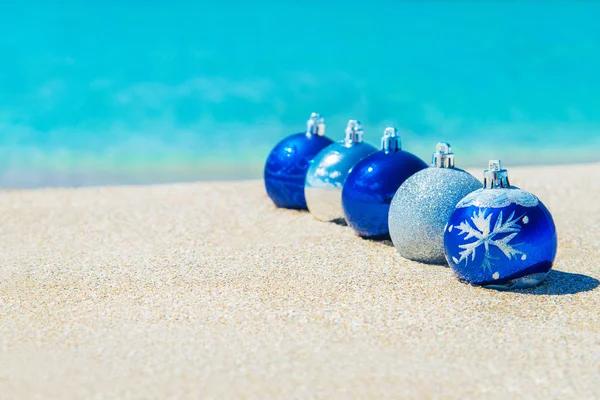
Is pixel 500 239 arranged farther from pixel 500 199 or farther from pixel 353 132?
pixel 353 132

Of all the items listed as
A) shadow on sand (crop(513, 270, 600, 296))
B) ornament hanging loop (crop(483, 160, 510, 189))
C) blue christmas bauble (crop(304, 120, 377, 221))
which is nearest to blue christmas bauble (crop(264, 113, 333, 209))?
blue christmas bauble (crop(304, 120, 377, 221))

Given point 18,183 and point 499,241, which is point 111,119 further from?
point 499,241

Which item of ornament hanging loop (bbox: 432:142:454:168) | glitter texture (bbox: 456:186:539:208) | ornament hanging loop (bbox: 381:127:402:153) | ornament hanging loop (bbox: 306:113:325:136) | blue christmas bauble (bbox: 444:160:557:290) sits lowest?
blue christmas bauble (bbox: 444:160:557:290)

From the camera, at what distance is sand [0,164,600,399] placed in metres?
3.53

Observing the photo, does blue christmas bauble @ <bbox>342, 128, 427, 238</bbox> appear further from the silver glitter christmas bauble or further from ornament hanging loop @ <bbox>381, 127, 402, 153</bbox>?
the silver glitter christmas bauble

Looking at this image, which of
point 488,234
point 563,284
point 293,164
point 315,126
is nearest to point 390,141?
point 293,164

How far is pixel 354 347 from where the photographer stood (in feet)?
12.8

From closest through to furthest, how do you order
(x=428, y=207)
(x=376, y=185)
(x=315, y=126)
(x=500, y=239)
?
(x=500, y=239), (x=428, y=207), (x=376, y=185), (x=315, y=126)

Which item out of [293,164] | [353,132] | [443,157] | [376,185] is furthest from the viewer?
[293,164]

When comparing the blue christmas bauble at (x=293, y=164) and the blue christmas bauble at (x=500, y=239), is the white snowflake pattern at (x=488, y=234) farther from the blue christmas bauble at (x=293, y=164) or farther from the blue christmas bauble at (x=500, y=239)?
the blue christmas bauble at (x=293, y=164)

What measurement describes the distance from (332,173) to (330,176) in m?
0.03

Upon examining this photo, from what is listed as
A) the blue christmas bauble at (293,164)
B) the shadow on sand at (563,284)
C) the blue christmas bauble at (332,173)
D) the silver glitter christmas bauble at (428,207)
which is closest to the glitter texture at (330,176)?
the blue christmas bauble at (332,173)

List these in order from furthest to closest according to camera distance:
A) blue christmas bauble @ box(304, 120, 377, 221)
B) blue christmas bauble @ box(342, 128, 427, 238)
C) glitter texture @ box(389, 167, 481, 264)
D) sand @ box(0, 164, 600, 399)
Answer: blue christmas bauble @ box(304, 120, 377, 221) < blue christmas bauble @ box(342, 128, 427, 238) < glitter texture @ box(389, 167, 481, 264) < sand @ box(0, 164, 600, 399)

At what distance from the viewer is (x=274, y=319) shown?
4332 mm
